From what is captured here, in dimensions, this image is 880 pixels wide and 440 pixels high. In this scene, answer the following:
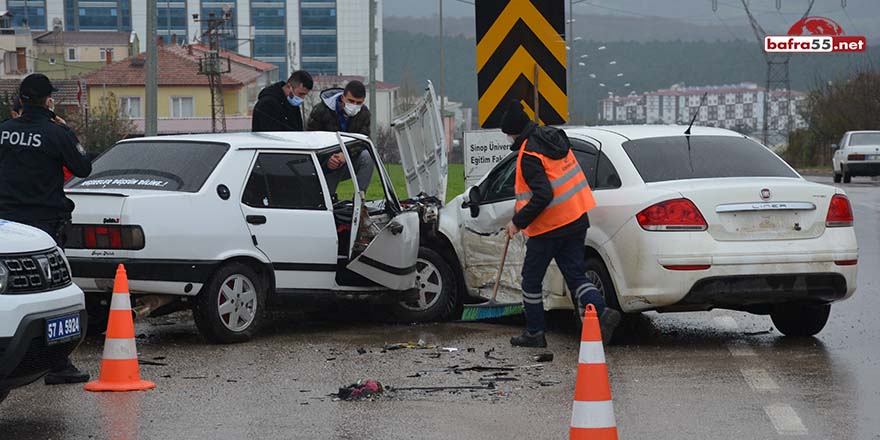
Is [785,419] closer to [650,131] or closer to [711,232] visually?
[711,232]

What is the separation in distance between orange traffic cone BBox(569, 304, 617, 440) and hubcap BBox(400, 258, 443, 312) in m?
5.22

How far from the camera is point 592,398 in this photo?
6.29m

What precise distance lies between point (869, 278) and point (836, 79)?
2289 inches

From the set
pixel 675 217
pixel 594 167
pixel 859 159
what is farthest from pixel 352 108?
pixel 859 159

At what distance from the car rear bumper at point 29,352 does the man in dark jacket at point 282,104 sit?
256 inches

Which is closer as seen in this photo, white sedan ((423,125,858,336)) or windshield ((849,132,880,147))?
white sedan ((423,125,858,336))

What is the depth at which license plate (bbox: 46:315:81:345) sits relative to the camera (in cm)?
694

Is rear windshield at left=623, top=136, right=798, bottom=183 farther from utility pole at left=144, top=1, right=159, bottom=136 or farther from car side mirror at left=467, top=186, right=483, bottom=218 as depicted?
utility pole at left=144, top=1, right=159, bottom=136

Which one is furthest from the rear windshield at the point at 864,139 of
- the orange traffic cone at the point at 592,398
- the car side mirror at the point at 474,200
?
the orange traffic cone at the point at 592,398

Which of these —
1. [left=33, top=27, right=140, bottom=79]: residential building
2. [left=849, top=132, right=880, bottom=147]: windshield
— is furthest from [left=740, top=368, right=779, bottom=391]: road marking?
[left=33, top=27, right=140, bottom=79]: residential building

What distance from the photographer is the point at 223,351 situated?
9.90 m

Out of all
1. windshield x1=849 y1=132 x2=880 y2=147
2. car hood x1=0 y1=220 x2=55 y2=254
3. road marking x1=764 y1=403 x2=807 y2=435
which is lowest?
windshield x1=849 y1=132 x2=880 y2=147

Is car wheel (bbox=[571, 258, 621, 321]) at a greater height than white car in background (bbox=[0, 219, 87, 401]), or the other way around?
white car in background (bbox=[0, 219, 87, 401])

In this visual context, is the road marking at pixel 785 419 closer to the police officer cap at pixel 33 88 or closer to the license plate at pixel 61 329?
the license plate at pixel 61 329
